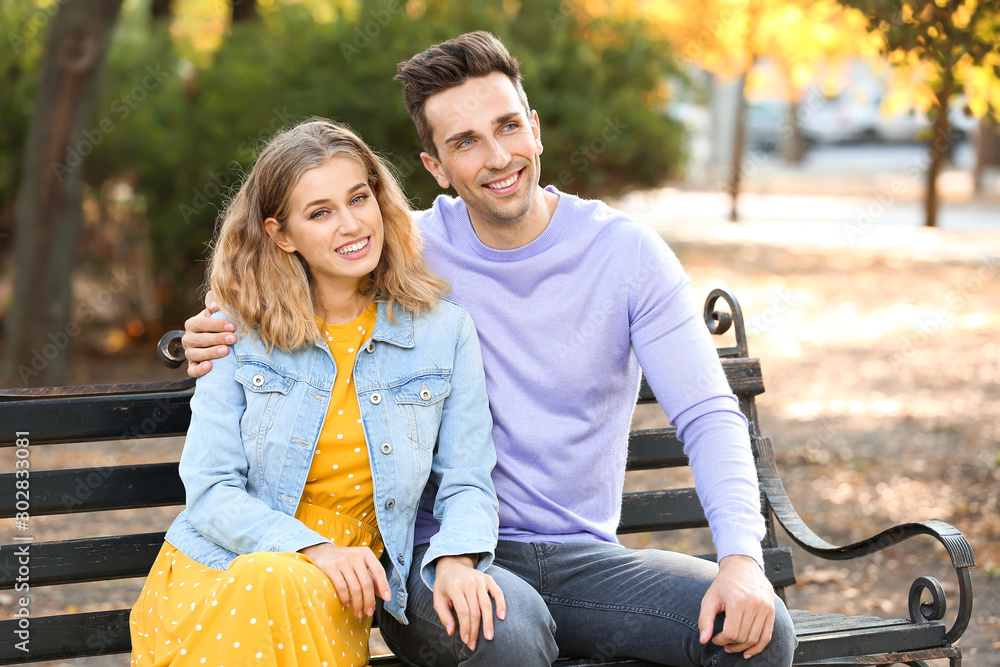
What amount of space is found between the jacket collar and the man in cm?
Result: 21

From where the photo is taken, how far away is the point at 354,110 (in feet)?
31.1

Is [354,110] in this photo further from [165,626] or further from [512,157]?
[165,626]

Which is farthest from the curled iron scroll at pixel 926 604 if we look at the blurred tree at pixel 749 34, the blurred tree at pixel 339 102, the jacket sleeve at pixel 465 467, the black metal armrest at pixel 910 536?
the blurred tree at pixel 749 34

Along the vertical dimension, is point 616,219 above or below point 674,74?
below

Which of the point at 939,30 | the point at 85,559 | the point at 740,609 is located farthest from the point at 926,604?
the point at 939,30

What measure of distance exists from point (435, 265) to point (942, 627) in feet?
5.51

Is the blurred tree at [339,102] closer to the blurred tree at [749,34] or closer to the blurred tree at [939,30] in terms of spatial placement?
the blurred tree at [749,34]

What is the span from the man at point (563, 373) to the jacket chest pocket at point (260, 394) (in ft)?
0.34

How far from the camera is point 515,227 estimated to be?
3.01 meters

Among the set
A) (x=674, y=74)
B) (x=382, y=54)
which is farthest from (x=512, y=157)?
(x=674, y=74)

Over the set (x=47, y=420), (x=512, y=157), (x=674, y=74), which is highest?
(x=674, y=74)

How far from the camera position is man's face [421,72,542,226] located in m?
3.00

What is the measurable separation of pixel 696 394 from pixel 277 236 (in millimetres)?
1172

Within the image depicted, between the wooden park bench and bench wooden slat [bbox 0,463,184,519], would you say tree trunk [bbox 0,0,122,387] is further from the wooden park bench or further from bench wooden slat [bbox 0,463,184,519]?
bench wooden slat [bbox 0,463,184,519]
